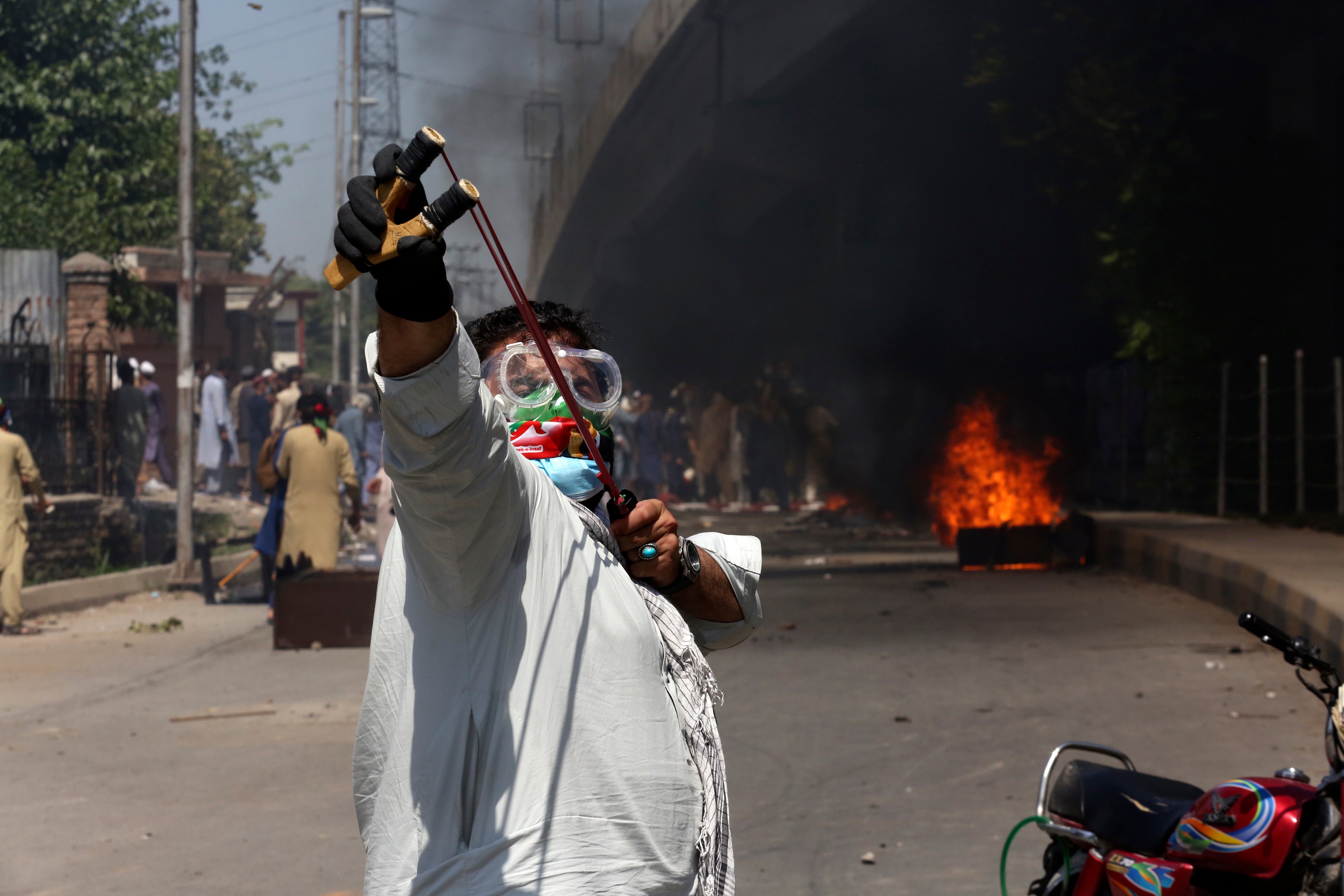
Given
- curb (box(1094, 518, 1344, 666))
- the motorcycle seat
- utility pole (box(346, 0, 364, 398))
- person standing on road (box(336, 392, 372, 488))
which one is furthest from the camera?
utility pole (box(346, 0, 364, 398))

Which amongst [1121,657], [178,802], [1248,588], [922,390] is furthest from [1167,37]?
[178,802]

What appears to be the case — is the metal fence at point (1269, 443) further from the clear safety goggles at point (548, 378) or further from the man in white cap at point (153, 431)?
the man in white cap at point (153, 431)

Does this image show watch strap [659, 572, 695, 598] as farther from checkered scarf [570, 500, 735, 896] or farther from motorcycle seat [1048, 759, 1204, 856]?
motorcycle seat [1048, 759, 1204, 856]

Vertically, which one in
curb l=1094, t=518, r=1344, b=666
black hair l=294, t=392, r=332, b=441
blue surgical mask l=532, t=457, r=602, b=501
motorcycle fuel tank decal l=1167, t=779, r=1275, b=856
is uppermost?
black hair l=294, t=392, r=332, b=441

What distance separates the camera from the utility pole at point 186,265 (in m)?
14.1

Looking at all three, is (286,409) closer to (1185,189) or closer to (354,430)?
(354,430)

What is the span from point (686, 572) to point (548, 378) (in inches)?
14.3

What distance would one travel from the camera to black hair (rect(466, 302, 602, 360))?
2334mm

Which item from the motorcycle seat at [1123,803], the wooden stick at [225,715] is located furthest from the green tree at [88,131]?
the motorcycle seat at [1123,803]

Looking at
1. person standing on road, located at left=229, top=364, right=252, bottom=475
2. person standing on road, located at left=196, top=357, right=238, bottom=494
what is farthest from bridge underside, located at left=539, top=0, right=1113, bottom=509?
person standing on road, located at left=196, top=357, right=238, bottom=494

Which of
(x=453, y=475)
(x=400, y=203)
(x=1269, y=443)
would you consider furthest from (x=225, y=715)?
(x=1269, y=443)

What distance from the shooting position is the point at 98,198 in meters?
22.9

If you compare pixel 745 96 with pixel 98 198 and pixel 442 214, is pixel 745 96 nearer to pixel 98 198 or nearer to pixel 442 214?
pixel 98 198

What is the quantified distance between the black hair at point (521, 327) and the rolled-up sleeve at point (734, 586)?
38 cm
